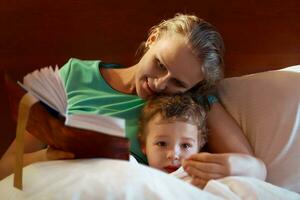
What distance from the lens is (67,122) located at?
70cm

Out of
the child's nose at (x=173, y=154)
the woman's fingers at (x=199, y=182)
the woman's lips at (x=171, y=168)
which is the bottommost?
the woman's lips at (x=171, y=168)

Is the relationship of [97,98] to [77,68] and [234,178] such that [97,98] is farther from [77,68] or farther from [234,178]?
[234,178]

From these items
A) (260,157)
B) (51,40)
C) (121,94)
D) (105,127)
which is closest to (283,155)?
(260,157)

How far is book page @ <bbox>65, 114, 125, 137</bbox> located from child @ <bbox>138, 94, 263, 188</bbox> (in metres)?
0.28

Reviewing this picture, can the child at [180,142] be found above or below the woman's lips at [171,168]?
above

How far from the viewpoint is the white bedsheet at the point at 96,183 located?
718 millimetres

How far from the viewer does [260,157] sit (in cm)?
108

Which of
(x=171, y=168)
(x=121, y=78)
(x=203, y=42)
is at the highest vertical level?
(x=203, y=42)

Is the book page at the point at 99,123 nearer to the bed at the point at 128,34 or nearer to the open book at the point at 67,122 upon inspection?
the open book at the point at 67,122

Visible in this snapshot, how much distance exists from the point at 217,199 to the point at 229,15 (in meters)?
0.64

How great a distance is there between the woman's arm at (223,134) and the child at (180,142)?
40 millimetres

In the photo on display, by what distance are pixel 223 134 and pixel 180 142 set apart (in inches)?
5.3

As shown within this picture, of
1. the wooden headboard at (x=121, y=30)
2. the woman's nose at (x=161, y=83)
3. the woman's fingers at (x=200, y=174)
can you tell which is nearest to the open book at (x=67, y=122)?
the woman's fingers at (x=200, y=174)

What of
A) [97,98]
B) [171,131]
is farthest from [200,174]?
[97,98]
